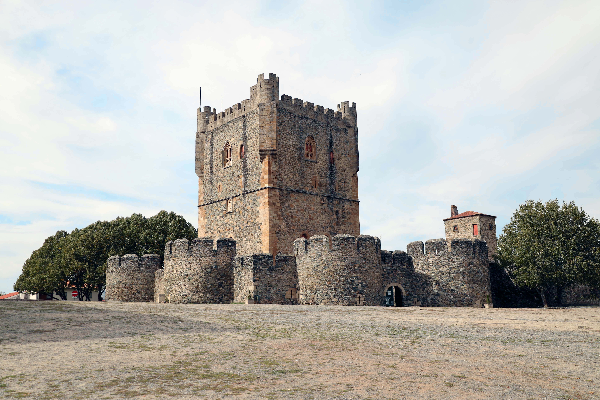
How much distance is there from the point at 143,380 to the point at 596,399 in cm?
688

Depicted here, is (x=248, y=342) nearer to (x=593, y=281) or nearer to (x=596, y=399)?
(x=596, y=399)

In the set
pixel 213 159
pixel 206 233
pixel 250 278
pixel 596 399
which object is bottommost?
pixel 596 399

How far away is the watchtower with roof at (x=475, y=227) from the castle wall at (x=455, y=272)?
85.5 ft

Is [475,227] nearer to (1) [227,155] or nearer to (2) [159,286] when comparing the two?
(1) [227,155]

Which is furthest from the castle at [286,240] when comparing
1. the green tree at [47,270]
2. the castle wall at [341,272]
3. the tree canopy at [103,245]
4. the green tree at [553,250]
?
the green tree at [47,270]

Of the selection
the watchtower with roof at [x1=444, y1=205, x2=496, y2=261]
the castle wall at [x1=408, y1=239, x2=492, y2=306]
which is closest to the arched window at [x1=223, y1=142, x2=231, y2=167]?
the castle wall at [x1=408, y1=239, x2=492, y2=306]

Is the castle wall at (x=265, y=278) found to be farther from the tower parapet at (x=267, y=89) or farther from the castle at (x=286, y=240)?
the tower parapet at (x=267, y=89)

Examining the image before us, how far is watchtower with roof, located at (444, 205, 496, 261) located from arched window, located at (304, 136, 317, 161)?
861 inches

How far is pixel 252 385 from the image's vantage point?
842 centimetres

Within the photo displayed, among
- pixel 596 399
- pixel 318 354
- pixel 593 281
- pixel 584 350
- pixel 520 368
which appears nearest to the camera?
pixel 596 399

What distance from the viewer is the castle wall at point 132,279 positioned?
31.5m

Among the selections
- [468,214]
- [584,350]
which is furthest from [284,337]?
[468,214]

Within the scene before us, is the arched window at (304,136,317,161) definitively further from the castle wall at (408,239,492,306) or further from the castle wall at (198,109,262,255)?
the castle wall at (408,239,492,306)

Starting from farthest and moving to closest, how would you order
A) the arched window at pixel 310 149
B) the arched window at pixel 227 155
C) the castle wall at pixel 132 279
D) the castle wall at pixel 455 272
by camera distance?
the arched window at pixel 227 155, the arched window at pixel 310 149, the castle wall at pixel 132 279, the castle wall at pixel 455 272
